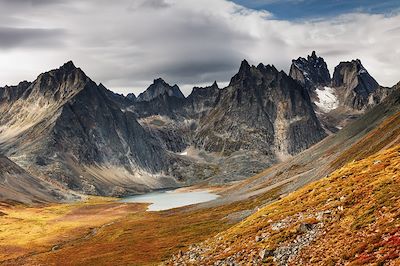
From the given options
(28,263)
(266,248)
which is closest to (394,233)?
(266,248)

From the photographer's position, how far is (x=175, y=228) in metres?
122

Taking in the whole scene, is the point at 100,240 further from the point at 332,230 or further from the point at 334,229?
the point at 334,229

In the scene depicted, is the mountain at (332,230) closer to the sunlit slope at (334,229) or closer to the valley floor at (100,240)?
the sunlit slope at (334,229)

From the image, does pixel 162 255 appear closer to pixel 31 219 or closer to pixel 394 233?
pixel 394 233

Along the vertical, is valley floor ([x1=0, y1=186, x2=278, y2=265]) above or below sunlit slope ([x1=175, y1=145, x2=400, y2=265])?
below

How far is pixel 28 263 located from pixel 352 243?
268ft

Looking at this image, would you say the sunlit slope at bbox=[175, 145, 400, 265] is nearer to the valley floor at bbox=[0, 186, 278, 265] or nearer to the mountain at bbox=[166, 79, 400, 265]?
the mountain at bbox=[166, 79, 400, 265]

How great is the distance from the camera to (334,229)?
138 ft

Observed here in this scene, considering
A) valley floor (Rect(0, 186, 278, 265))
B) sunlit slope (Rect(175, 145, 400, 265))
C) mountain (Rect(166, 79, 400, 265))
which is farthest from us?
valley floor (Rect(0, 186, 278, 265))

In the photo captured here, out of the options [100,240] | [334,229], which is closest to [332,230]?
[334,229]

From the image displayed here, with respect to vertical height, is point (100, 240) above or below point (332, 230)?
below

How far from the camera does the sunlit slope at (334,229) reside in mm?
34969

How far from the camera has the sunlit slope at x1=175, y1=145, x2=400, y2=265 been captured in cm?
3497

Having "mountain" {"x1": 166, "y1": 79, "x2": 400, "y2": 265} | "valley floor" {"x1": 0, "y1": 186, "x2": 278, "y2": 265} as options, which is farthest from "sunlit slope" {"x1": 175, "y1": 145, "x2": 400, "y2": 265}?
"valley floor" {"x1": 0, "y1": 186, "x2": 278, "y2": 265}
